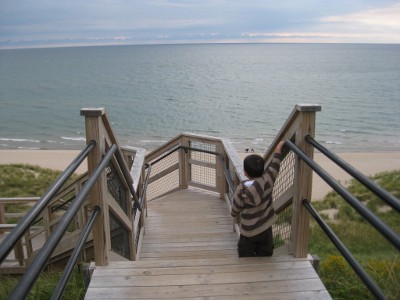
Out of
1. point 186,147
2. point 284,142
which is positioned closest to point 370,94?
point 186,147

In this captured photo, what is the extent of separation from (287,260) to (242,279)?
483 millimetres

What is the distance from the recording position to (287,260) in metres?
3.07

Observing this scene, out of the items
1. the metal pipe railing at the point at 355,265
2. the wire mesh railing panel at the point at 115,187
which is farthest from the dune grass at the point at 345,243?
the metal pipe railing at the point at 355,265

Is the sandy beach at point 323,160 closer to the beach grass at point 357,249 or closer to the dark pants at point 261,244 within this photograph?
the beach grass at point 357,249

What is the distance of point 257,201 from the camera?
3.17m

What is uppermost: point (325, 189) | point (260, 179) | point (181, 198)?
point (260, 179)

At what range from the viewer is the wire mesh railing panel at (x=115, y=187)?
3439 millimetres

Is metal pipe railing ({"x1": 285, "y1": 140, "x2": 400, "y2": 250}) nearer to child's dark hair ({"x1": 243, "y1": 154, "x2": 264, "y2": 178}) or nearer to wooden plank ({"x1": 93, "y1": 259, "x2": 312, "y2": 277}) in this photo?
child's dark hair ({"x1": 243, "y1": 154, "x2": 264, "y2": 178})

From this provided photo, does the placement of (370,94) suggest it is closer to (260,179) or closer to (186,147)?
(186,147)

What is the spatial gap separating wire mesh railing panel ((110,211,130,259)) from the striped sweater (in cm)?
106

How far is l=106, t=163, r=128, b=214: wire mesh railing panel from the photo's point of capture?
3.44 meters

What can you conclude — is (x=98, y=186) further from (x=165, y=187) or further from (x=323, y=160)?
(x=323, y=160)

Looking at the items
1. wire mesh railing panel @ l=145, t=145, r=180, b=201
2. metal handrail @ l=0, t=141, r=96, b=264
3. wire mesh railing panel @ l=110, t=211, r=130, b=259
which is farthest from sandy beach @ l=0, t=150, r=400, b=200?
metal handrail @ l=0, t=141, r=96, b=264

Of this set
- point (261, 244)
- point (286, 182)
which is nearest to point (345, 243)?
point (286, 182)
